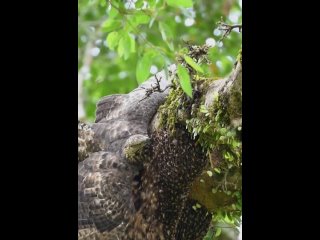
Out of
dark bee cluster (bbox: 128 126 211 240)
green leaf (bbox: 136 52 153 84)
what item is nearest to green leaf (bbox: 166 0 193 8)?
green leaf (bbox: 136 52 153 84)

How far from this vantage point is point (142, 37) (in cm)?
114

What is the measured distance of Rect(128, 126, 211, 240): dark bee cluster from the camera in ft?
3.74

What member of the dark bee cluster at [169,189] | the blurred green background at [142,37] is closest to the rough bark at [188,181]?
the dark bee cluster at [169,189]

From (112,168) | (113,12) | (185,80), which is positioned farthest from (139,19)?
(112,168)

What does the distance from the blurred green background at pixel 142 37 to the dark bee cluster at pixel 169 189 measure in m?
0.18

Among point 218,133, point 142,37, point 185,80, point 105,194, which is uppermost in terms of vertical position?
point 142,37

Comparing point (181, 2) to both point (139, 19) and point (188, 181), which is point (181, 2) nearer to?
point (139, 19)

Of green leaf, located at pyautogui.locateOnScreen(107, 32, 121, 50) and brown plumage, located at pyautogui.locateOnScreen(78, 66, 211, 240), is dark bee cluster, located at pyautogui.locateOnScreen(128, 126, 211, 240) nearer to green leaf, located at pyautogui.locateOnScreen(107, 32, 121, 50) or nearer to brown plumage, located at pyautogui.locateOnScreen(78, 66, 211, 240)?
brown plumage, located at pyautogui.locateOnScreen(78, 66, 211, 240)

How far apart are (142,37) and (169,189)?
1.09 ft
